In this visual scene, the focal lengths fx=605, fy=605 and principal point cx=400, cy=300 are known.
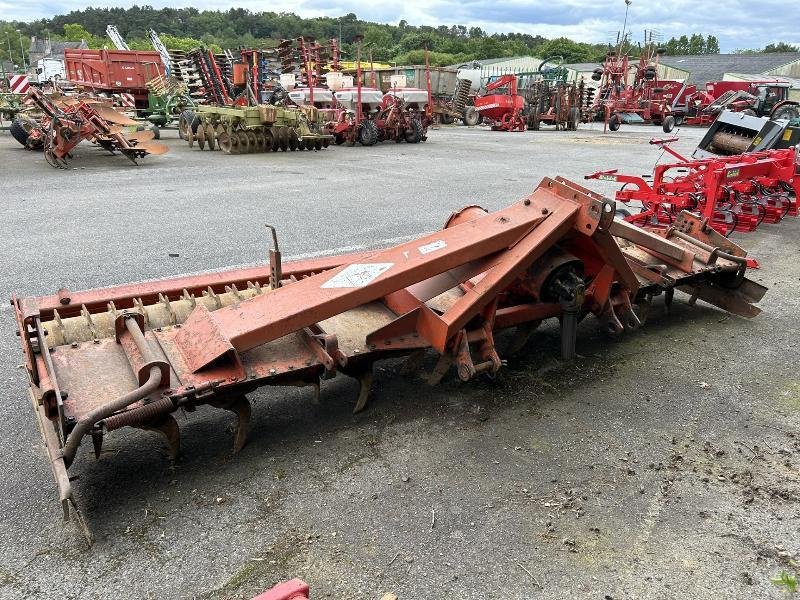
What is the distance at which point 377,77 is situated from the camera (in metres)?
26.6

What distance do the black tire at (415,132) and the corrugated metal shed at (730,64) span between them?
3941cm

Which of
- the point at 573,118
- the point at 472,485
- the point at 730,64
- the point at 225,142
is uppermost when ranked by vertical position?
the point at 730,64

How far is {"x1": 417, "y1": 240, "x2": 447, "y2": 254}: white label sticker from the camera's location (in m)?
2.97

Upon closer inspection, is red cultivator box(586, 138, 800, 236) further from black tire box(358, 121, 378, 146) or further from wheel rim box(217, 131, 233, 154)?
black tire box(358, 121, 378, 146)

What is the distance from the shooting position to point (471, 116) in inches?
1001

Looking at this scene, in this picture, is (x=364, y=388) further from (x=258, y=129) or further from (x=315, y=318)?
(x=258, y=129)

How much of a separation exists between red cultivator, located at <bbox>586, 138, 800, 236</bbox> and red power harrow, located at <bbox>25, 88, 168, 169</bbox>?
29.4 feet

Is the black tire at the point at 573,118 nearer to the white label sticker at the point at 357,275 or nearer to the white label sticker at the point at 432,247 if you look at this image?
the white label sticker at the point at 432,247

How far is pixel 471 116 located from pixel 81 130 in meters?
17.6

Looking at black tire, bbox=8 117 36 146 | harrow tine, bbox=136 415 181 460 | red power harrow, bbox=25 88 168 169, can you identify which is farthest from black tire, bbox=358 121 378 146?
harrow tine, bbox=136 415 181 460

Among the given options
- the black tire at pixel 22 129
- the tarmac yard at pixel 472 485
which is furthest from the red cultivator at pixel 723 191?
the black tire at pixel 22 129

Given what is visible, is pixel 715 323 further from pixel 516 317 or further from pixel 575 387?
pixel 516 317

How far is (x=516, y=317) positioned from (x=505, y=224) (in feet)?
1.75

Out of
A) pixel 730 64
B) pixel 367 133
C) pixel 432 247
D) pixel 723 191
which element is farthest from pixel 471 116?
pixel 730 64
